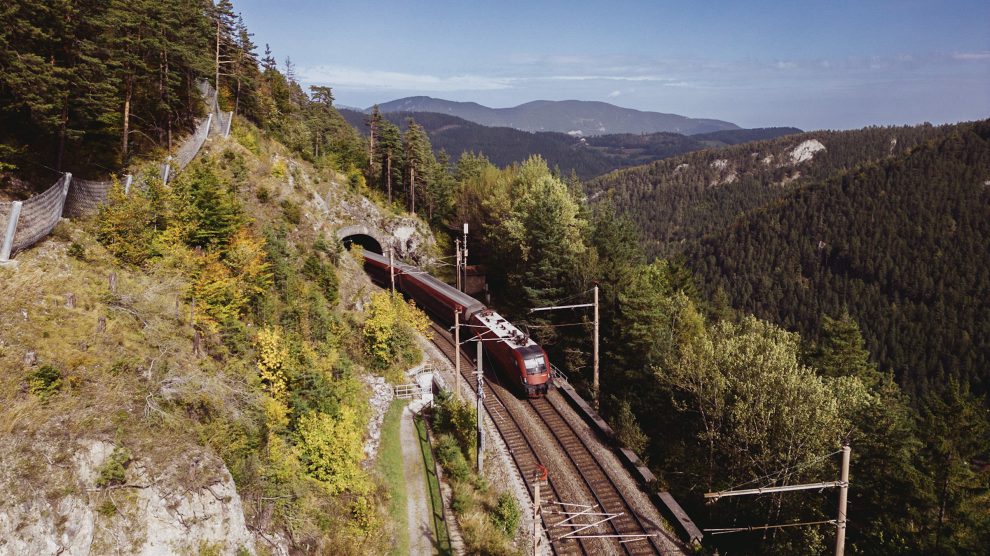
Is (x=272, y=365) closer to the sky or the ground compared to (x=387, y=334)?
closer to the sky

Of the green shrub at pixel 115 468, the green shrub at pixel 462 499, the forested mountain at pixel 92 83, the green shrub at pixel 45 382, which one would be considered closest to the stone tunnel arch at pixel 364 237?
the forested mountain at pixel 92 83

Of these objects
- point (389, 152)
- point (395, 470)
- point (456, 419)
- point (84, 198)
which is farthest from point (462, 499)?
point (389, 152)

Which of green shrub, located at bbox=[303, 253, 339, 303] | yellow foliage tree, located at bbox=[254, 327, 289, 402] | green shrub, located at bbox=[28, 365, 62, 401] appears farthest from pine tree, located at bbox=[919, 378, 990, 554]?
green shrub, located at bbox=[303, 253, 339, 303]

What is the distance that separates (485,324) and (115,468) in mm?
22264

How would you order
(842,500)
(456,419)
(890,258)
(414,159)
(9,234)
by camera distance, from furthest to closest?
(890,258), (414,159), (456,419), (9,234), (842,500)

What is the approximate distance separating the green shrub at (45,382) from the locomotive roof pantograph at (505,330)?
820 inches

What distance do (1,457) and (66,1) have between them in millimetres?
20199

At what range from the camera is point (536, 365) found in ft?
91.9

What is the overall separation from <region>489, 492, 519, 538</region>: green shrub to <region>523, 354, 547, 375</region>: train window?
7.67 meters

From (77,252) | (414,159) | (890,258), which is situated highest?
(414,159)

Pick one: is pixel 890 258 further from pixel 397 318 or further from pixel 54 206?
pixel 54 206

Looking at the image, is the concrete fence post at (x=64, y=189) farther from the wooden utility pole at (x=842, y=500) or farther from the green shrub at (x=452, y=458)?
the wooden utility pole at (x=842, y=500)

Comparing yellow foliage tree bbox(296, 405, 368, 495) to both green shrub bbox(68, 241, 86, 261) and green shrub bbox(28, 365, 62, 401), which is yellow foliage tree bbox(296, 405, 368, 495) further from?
green shrub bbox(68, 241, 86, 261)

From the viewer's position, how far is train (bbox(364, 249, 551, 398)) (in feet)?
92.1
